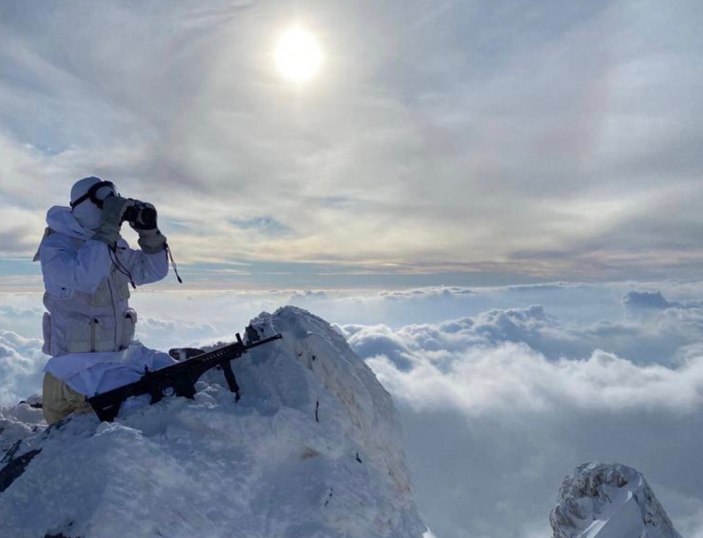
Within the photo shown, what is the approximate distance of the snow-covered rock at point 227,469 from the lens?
496 cm

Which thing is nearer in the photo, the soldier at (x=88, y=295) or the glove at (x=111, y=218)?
the soldier at (x=88, y=295)

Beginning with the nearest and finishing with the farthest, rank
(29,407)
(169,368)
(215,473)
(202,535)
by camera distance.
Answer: (202,535)
(215,473)
(169,368)
(29,407)

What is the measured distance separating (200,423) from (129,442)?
36.5 inches

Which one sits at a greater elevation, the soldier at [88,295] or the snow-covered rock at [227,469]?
the soldier at [88,295]

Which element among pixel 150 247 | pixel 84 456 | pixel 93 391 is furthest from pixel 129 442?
pixel 150 247

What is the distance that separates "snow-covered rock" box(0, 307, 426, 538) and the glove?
7.82 feet

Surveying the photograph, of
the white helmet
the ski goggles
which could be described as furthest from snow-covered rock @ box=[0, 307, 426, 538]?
the ski goggles

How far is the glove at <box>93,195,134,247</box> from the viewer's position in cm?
649

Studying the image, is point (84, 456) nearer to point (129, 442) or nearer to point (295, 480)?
point (129, 442)

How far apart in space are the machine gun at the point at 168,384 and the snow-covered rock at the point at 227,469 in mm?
218

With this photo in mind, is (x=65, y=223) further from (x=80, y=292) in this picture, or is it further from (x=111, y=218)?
(x=80, y=292)

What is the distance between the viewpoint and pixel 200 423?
240 inches

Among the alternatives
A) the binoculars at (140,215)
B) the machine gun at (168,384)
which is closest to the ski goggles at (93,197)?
the binoculars at (140,215)

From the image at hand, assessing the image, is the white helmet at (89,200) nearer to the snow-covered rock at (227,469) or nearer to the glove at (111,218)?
the glove at (111,218)
